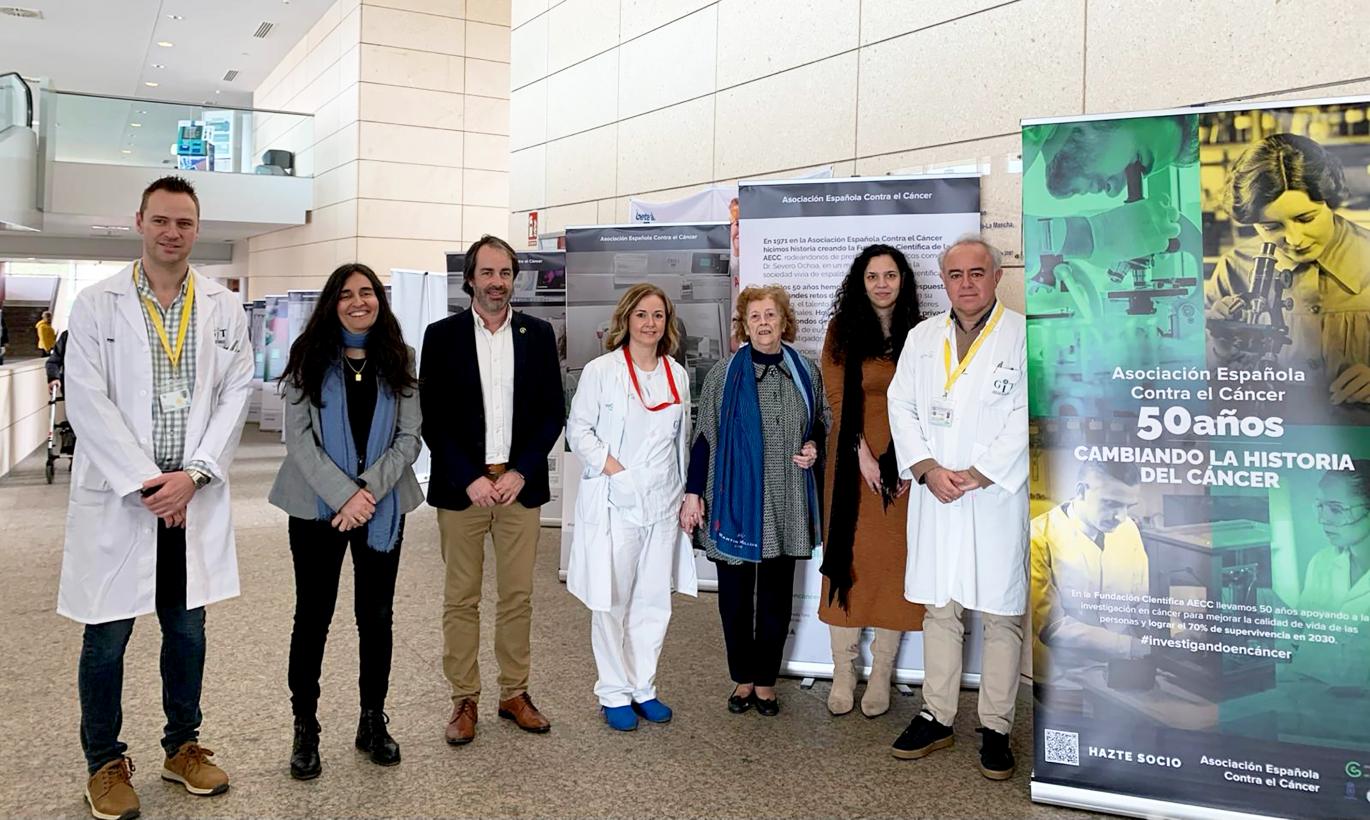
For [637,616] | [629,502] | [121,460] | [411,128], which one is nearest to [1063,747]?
[637,616]

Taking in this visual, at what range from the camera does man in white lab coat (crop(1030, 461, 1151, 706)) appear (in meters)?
2.73

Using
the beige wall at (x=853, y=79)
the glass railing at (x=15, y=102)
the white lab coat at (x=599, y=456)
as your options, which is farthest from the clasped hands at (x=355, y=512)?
the glass railing at (x=15, y=102)

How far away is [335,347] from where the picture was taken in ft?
9.73

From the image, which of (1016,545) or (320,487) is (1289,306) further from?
(320,487)

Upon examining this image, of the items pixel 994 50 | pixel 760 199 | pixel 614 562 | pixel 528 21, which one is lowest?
pixel 614 562

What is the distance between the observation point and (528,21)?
789 centimetres

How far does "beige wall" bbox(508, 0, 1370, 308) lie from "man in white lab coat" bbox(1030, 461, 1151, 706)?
136cm

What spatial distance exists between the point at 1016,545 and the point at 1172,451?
1.94 feet

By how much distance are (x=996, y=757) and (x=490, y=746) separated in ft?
5.38

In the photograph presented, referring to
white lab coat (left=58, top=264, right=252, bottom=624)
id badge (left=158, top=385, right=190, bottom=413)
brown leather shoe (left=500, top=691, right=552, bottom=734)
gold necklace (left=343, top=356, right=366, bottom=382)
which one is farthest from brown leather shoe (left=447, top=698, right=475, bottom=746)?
id badge (left=158, top=385, right=190, bottom=413)

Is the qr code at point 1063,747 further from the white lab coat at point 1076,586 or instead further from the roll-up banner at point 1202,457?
the white lab coat at point 1076,586

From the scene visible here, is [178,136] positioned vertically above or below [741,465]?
above

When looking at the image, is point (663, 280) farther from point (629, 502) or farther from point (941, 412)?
point (941, 412)

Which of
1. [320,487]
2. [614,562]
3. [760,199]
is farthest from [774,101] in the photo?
[320,487]
